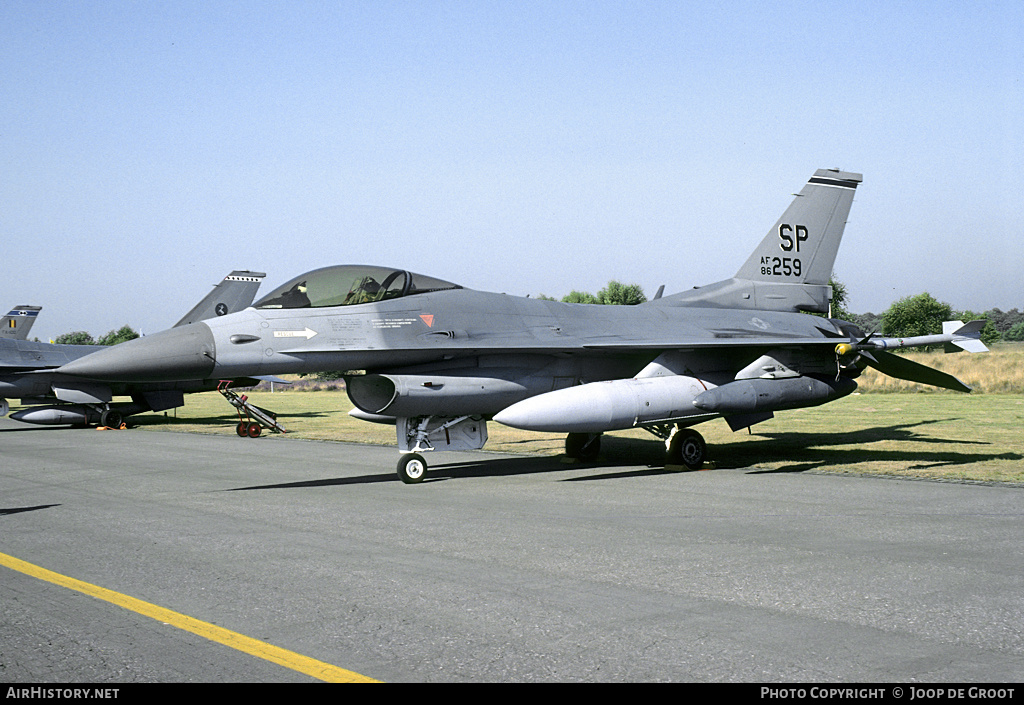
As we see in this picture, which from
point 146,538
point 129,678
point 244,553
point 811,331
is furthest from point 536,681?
point 811,331

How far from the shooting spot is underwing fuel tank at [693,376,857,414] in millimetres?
12883

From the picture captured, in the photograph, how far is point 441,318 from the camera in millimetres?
12586

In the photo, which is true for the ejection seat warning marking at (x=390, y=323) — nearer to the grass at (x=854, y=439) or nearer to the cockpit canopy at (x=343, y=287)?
the cockpit canopy at (x=343, y=287)

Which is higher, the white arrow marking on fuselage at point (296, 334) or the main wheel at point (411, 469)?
the white arrow marking on fuselage at point (296, 334)

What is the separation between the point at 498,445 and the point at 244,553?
11746 millimetres

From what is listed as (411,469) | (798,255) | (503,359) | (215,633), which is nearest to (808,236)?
(798,255)

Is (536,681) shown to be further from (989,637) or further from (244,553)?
(244,553)

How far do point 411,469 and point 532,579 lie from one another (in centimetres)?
626

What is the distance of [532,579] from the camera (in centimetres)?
606

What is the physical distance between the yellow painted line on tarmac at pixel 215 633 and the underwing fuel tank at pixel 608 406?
630 cm

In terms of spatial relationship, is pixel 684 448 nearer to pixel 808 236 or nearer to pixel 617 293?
pixel 808 236

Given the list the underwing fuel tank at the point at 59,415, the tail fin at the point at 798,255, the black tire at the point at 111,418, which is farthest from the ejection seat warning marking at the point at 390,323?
the underwing fuel tank at the point at 59,415

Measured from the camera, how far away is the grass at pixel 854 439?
43.4ft

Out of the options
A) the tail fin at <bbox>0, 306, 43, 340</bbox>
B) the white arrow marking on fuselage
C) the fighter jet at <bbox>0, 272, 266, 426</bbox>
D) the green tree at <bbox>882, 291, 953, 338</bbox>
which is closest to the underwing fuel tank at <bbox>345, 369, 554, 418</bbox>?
the white arrow marking on fuselage
